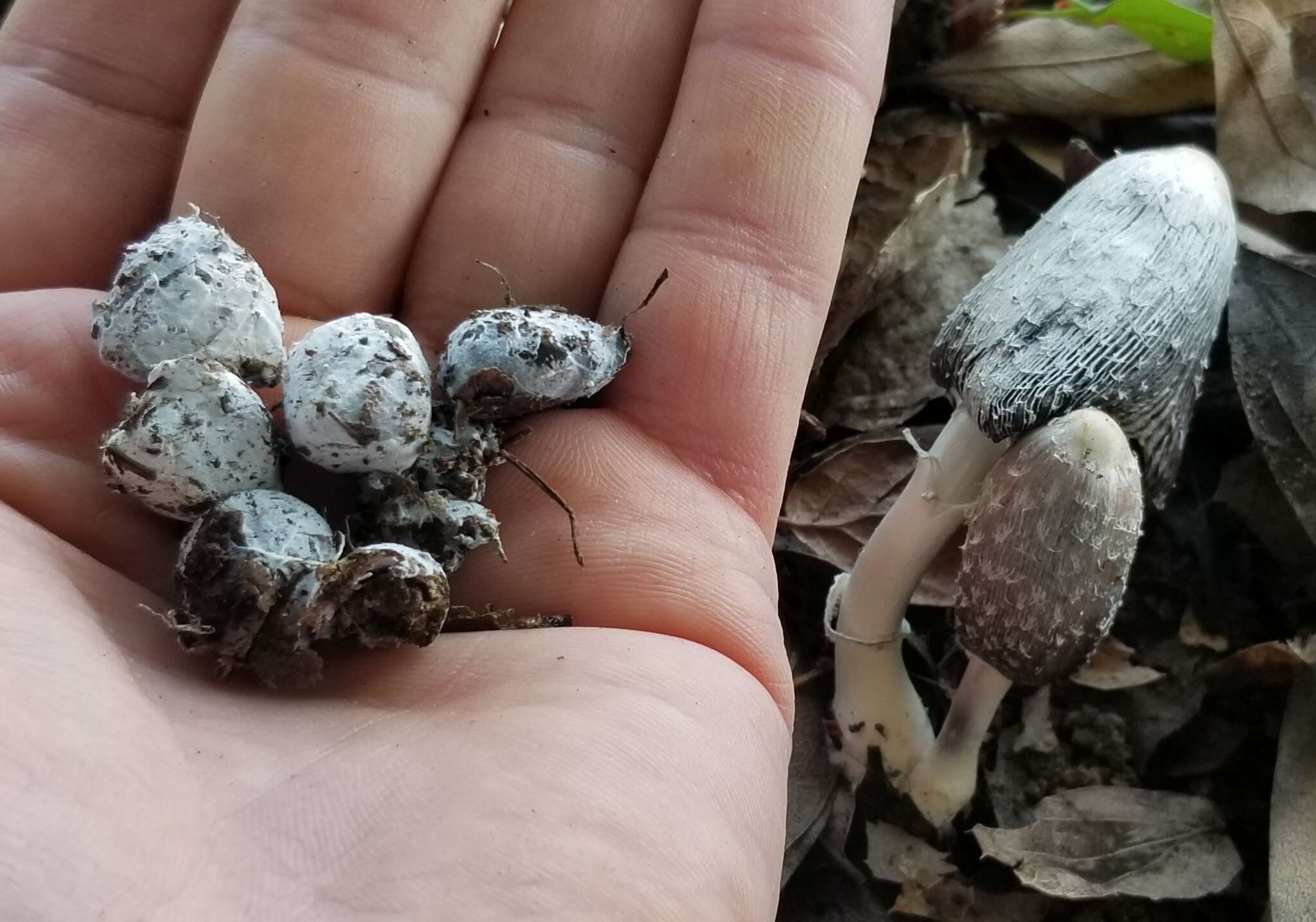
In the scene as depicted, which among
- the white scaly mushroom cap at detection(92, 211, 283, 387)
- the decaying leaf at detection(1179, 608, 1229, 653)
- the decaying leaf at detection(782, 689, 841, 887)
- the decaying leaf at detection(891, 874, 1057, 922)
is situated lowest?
the decaying leaf at detection(891, 874, 1057, 922)

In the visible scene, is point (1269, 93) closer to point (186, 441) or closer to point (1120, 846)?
point (1120, 846)

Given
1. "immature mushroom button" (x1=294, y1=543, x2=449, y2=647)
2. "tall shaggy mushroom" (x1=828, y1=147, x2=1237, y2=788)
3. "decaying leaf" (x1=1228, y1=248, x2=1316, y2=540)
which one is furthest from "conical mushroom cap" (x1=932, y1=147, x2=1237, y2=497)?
"immature mushroom button" (x1=294, y1=543, x2=449, y2=647)

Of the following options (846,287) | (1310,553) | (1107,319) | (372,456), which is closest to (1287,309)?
(1310,553)

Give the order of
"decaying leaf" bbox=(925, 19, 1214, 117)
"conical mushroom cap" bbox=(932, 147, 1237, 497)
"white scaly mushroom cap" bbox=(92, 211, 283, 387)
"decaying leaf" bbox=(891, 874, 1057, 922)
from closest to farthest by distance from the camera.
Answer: "white scaly mushroom cap" bbox=(92, 211, 283, 387), "conical mushroom cap" bbox=(932, 147, 1237, 497), "decaying leaf" bbox=(891, 874, 1057, 922), "decaying leaf" bbox=(925, 19, 1214, 117)

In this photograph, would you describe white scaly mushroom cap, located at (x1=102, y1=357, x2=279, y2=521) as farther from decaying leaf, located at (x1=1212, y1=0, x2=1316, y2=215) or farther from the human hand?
decaying leaf, located at (x1=1212, y1=0, x2=1316, y2=215)

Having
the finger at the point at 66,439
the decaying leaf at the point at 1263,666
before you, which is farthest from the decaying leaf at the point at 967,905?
→ the finger at the point at 66,439

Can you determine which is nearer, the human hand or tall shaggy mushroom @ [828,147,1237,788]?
the human hand
